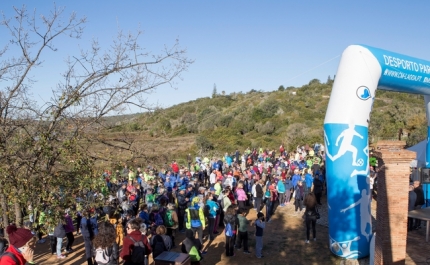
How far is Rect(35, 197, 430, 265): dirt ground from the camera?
9.64m

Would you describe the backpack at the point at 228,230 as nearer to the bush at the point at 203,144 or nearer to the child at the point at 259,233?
the child at the point at 259,233

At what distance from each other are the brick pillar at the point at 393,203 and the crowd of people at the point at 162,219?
113 inches

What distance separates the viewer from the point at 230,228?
31.6ft

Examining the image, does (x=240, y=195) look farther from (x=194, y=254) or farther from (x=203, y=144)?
(x=203, y=144)

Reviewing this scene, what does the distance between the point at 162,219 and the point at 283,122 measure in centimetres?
3849

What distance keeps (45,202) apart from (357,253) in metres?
7.61

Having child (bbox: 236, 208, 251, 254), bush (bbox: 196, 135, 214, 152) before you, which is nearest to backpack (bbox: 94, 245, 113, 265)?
child (bbox: 236, 208, 251, 254)

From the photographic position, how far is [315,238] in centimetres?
1121

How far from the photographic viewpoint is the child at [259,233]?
9531 mm

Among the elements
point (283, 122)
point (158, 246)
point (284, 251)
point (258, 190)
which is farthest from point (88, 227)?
point (283, 122)

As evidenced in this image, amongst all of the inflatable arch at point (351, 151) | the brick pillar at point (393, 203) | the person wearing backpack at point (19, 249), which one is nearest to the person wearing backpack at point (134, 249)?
the person wearing backpack at point (19, 249)

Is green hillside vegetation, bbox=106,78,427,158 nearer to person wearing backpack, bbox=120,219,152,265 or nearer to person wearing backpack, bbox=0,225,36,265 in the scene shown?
person wearing backpack, bbox=120,219,152,265

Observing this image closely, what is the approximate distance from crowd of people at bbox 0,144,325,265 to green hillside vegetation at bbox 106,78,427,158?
881cm

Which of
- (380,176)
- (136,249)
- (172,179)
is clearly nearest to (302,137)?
(172,179)
